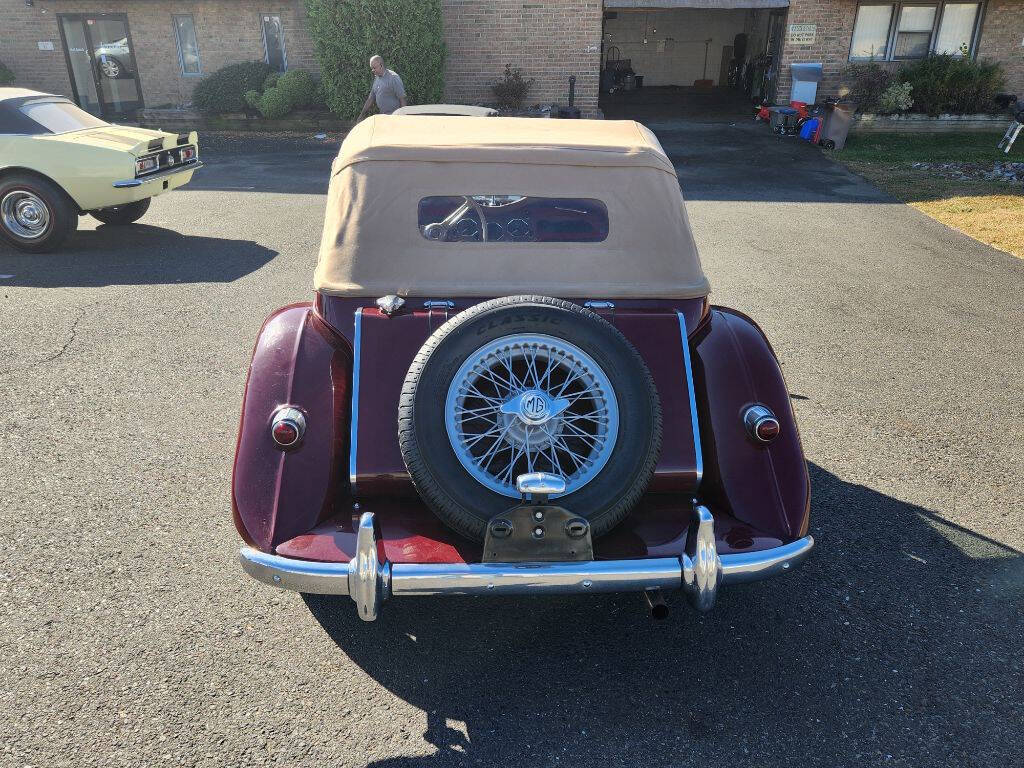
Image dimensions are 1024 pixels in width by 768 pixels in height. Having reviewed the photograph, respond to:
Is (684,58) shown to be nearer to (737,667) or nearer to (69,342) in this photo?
(69,342)

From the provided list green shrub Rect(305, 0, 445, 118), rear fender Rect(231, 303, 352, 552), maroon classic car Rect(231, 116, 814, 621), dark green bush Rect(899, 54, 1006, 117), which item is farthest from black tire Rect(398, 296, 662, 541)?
dark green bush Rect(899, 54, 1006, 117)

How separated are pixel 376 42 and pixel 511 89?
3410mm

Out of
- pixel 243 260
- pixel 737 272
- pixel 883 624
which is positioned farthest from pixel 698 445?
pixel 243 260

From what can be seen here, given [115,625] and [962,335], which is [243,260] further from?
[962,335]

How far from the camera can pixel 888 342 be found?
6.28 metres

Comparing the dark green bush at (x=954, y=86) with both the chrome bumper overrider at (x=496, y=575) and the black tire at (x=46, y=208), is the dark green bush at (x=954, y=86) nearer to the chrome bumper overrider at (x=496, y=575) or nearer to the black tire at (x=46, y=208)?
the black tire at (x=46, y=208)

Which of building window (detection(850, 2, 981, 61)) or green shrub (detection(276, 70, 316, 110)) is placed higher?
building window (detection(850, 2, 981, 61))

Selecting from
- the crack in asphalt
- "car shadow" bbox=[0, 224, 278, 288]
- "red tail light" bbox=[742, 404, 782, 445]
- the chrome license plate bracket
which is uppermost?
"red tail light" bbox=[742, 404, 782, 445]

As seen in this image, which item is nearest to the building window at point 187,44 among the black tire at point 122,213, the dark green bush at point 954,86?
the black tire at point 122,213

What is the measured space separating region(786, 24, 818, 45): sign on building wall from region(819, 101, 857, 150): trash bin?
364 cm

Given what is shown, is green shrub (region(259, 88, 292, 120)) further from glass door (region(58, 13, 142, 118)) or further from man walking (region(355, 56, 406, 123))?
man walking (region(355, 56, 406, 123))

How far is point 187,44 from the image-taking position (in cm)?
1955

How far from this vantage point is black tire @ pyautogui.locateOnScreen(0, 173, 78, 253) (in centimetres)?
Result: 839

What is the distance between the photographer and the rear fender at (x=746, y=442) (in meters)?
3.04
